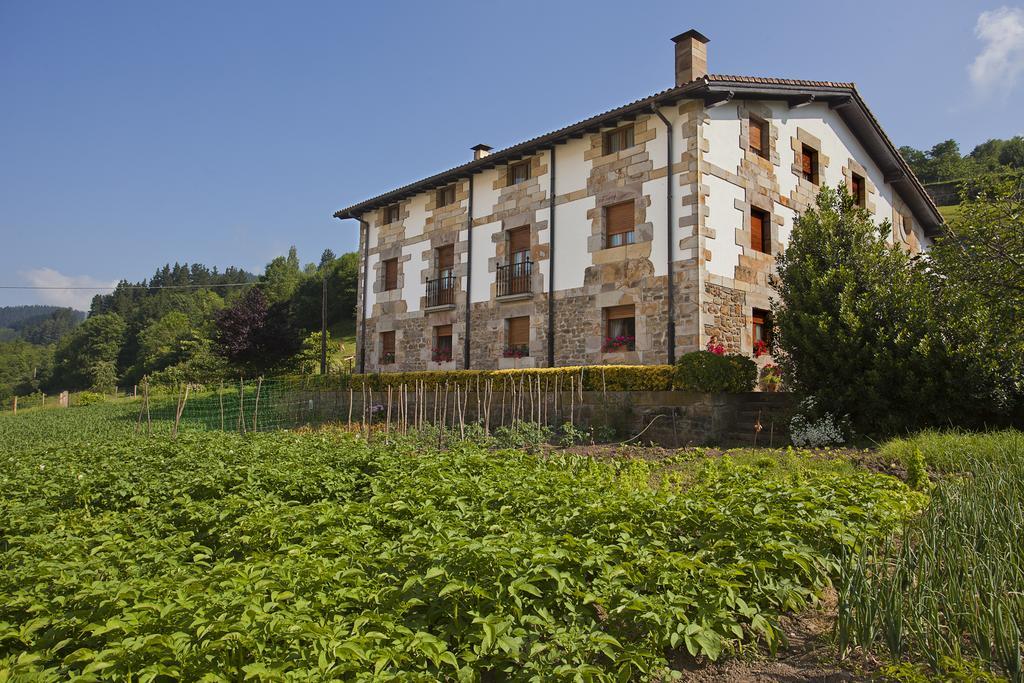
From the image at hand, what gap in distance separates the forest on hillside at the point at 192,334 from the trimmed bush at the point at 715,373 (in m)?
19.7

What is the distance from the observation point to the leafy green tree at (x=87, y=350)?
5978 centimetres

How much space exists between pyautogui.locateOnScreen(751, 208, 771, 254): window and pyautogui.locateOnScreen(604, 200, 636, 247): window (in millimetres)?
2532

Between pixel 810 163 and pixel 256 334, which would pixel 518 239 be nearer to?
pixel 810 163

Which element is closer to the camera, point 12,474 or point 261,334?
point 12,474

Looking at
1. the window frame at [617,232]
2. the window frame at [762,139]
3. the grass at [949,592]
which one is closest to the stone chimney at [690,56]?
the window frame at [762,139]

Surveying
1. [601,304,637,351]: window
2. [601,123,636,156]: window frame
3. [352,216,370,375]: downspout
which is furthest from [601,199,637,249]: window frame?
[352,216,370,375]: downspout

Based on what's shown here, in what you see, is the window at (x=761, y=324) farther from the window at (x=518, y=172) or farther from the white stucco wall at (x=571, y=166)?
the window at (x=518, y=172)

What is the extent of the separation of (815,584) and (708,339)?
8968 mm

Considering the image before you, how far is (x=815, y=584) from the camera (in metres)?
3.36

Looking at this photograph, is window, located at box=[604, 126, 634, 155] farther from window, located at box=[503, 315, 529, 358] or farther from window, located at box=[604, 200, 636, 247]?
window, located at box=[503, 315, 529, 358]

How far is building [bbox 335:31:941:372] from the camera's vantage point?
12406mm

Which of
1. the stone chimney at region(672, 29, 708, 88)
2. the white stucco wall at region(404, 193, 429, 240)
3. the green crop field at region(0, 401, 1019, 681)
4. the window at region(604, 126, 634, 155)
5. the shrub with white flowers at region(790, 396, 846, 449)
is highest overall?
the stone chimney at region(672, 29, 708, 88)

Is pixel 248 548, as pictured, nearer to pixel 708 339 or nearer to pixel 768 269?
pixel 708 339

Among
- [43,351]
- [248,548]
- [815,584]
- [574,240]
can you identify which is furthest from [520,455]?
[43,351]
